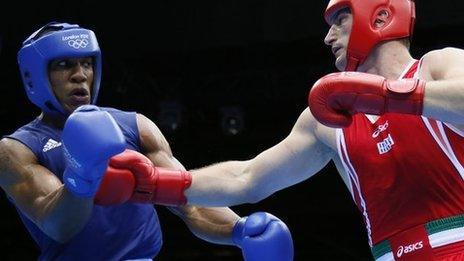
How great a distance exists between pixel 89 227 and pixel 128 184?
31 cm

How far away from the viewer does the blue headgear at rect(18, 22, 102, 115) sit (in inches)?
131

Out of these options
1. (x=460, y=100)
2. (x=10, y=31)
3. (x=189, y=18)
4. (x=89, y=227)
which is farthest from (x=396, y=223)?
(x=10, y=31)

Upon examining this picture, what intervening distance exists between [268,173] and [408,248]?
668 mm

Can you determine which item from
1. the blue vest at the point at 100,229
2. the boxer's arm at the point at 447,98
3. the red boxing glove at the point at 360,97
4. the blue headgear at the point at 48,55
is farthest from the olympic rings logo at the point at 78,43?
the boxer's arm at the point at 447,98

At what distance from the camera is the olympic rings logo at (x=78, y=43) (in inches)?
132

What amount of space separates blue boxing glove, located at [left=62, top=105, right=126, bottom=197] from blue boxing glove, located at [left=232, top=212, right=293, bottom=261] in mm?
675

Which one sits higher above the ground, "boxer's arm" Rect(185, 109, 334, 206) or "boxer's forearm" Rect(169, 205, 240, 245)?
"boxer's arm" Rect(185, 109, 334, 206)

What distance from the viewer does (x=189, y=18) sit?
6.76m

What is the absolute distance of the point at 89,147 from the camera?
2607 millimetres

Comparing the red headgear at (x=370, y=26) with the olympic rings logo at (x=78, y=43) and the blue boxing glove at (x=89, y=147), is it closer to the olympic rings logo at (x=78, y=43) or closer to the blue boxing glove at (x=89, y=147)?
the blue boxing glove at (x=89, y=147)

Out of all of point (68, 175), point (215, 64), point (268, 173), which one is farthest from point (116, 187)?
point (215, 64)

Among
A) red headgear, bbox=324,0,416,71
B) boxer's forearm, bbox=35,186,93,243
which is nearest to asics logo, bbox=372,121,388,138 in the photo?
red headgear, bbox=324,0,416,71

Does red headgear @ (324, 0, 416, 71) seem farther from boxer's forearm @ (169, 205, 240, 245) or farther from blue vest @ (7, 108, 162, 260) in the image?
blue vest @ (7, 108, 162, 260)

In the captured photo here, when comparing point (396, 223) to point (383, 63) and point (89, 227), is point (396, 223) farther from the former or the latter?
point (89, 227)
